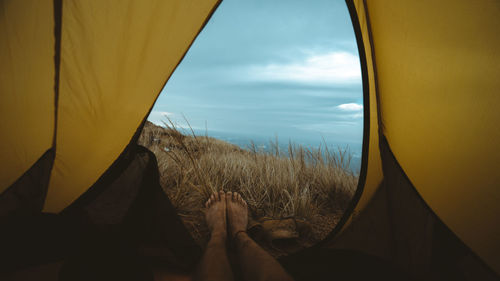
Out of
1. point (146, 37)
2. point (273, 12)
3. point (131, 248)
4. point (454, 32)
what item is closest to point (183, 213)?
point (131, 248)

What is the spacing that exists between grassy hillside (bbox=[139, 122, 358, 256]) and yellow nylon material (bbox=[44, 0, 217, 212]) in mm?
616

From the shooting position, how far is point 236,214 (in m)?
1.45

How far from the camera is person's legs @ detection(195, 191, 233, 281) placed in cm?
75

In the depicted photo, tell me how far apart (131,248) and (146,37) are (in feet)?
3.19

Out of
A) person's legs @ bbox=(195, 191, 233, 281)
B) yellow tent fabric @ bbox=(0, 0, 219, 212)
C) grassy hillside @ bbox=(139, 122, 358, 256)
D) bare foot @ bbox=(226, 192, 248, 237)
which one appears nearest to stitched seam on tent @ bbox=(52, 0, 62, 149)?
yellow tent fabric @ bbox=(0, 0, 219, 212)

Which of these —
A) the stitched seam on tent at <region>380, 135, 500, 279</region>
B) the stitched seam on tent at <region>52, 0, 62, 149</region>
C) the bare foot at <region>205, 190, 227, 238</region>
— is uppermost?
the stitched seam on tent at <region>52, 0, 62, 149</region>

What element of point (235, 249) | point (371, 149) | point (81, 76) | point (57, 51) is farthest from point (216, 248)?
point (57, 51)

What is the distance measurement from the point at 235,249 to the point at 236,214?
1.20 ft

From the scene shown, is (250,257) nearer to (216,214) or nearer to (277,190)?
(216,214)

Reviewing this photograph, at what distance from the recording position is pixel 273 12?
3.44 meters

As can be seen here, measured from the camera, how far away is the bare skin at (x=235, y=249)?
732 mm

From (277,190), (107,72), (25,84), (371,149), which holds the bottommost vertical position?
(277,190)

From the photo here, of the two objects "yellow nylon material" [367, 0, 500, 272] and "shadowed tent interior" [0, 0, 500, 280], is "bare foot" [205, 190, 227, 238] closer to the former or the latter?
"shadowed tent interior" [0, 0, 500, 280]

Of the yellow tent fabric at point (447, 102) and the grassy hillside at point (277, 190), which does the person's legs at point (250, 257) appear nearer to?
the grassy hillside at point (277, 190)
